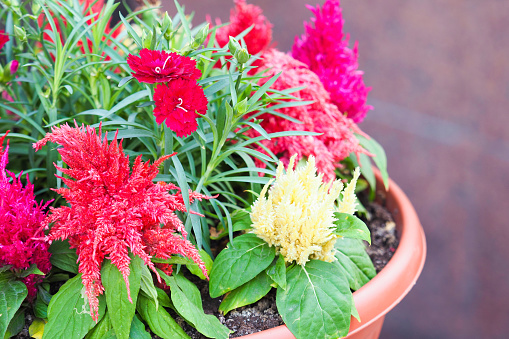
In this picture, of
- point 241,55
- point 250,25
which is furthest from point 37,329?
point 250,25

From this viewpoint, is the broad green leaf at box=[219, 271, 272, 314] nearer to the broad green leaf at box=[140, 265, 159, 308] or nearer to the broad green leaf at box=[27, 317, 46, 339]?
the broad green leaf at box=[140, 265, 159, 308]

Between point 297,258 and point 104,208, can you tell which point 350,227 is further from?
point 104,208

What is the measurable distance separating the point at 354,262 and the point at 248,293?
27 centimetres

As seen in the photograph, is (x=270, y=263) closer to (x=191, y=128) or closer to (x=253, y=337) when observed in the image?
(x=253, y=337)

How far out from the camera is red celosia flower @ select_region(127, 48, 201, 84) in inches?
27.1

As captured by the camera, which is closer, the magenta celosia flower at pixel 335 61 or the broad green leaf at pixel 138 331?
the broad green leaf at pixel 138 331

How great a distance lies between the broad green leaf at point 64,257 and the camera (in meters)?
0.83

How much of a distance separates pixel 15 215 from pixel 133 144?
318 millimetres

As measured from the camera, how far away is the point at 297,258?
87cm

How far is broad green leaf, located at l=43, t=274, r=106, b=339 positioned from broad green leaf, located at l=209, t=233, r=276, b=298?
8.2 inches

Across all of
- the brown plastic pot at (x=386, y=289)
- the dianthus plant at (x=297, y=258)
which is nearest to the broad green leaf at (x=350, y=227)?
the dianthus plant at (x=297, y=258)

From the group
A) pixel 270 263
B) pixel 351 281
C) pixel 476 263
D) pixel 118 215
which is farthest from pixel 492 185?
pixel 118 215

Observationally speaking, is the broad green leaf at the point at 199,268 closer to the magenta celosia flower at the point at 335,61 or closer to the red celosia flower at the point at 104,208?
the red celosia flower at the point at 104,208

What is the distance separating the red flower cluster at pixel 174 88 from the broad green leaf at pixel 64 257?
329 millimetres
